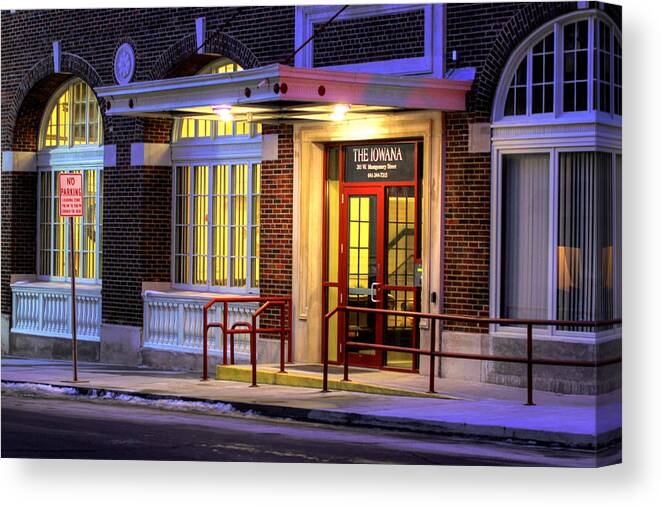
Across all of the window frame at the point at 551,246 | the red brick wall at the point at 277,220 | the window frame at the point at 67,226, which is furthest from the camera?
the window frame at the point at 67,226

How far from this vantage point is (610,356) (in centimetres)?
1566

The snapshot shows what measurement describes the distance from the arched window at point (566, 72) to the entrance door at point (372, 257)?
5.81 ft

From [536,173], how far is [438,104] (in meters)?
1.43

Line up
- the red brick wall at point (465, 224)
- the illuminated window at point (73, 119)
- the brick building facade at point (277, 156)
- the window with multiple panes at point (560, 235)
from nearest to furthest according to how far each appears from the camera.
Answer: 1. the window with multiple panes at point (560, 235)
2. the brick building facade at point (277, 156)
3. the red brick wall at point (465, 224)
4. the illuminated window at point (73, 119)

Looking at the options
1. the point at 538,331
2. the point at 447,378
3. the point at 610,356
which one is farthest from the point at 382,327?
the point at 610,356

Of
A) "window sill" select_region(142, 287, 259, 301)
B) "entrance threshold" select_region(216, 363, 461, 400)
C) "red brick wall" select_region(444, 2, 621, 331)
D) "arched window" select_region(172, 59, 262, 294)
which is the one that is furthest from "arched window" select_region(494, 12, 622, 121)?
"window sill" select_region(142, 287, 259, 301)

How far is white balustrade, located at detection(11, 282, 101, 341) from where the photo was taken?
2261 cm

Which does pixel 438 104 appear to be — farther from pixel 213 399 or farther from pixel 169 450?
pixel 169 450

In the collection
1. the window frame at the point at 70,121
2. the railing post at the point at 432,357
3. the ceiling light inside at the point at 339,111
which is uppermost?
the window frame at the point at 70,121

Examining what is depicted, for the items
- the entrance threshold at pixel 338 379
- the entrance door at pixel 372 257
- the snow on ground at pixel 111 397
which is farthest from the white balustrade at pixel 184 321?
the snow on ground at pixel 111 397

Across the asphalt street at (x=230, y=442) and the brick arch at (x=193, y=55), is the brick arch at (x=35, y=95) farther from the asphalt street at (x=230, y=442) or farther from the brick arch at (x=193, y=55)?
A: the asphalt street at (x=230, y=442)

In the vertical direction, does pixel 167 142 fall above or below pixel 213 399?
above

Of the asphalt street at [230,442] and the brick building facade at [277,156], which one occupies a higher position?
the brick building facade at [277,156]

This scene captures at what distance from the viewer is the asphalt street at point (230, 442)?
45.6ft
